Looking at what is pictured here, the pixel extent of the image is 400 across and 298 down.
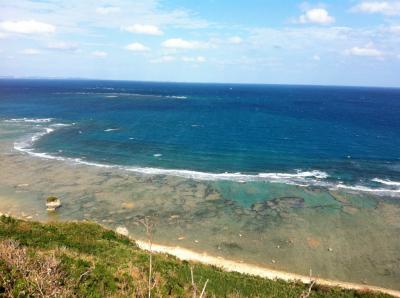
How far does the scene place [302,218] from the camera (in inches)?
1751

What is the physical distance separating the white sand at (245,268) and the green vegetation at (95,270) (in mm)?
4145

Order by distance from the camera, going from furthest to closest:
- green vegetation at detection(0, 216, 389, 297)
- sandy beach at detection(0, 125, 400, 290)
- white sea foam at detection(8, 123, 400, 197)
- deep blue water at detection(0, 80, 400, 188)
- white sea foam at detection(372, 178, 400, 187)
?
deep blue water at detection(0, 80, 400, 188)
white sea foam at detection(372, 178, 400, 187)
white sea foam at detection(8, 123, 400, 197)
sandy beach at detection(0, 125, 400, 290)
green vegetation at detection(0, 216, 389, 297)

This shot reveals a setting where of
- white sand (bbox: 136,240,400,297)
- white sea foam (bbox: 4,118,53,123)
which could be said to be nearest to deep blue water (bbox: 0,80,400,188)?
white sea foam (bbox: 4,118,53,123)

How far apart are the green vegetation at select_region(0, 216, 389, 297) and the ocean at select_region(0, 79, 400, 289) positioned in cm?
877

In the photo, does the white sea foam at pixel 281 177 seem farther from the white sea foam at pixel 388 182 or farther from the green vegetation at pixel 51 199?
the green vegetation at pixel 51 199

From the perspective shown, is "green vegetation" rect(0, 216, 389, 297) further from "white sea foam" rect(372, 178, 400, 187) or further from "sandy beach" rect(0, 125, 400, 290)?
"white sea foam" rect(372, 178, 400, 187)

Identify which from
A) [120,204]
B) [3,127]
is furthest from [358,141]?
[3,127]

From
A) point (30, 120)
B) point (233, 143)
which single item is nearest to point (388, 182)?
point (233, 143)

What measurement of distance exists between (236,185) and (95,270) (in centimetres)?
3541

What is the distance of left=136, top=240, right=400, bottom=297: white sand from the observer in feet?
103

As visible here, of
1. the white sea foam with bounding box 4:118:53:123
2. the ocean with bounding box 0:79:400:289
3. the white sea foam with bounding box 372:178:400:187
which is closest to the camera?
the ocean with bounding box 0:79:400:289

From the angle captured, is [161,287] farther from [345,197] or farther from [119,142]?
[119,142]

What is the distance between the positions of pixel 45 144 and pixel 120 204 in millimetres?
39070

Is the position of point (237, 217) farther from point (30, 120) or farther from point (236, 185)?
point (30, 120)
